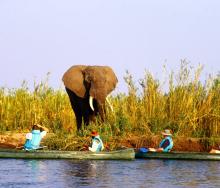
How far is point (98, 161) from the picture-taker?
73.8 ft

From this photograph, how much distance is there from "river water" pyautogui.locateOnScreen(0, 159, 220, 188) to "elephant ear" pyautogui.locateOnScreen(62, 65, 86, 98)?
5.24m

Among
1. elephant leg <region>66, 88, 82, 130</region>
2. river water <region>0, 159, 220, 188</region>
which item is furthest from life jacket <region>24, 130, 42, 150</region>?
elephant leg <region>66, 88, 82, 130</region>

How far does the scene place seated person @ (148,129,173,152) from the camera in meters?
23.8

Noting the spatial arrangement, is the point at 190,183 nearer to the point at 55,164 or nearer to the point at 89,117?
the point at 55,164

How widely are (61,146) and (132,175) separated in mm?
5079

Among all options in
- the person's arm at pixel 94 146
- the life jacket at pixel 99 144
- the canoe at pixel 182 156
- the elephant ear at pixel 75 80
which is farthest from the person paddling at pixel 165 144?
the elephant ear at pixel 75 80

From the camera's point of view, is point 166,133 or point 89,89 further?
point 89,89

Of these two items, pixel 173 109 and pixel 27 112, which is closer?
pixel 173 109

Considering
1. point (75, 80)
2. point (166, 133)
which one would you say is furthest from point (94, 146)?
point (75, 80)

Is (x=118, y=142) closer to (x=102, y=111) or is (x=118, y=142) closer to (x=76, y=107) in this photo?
(x=102, y=111)

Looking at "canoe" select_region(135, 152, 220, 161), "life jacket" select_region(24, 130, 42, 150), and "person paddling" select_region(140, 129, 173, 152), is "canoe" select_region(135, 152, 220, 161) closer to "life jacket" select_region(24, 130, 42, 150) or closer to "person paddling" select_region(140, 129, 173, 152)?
"person paddling" select_region(140, 129, 173, 152)

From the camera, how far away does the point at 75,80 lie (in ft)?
91.1

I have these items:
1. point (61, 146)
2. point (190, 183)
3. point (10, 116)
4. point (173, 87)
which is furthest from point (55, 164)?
point (10, 116)

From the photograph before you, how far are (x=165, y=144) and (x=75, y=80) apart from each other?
505cm
